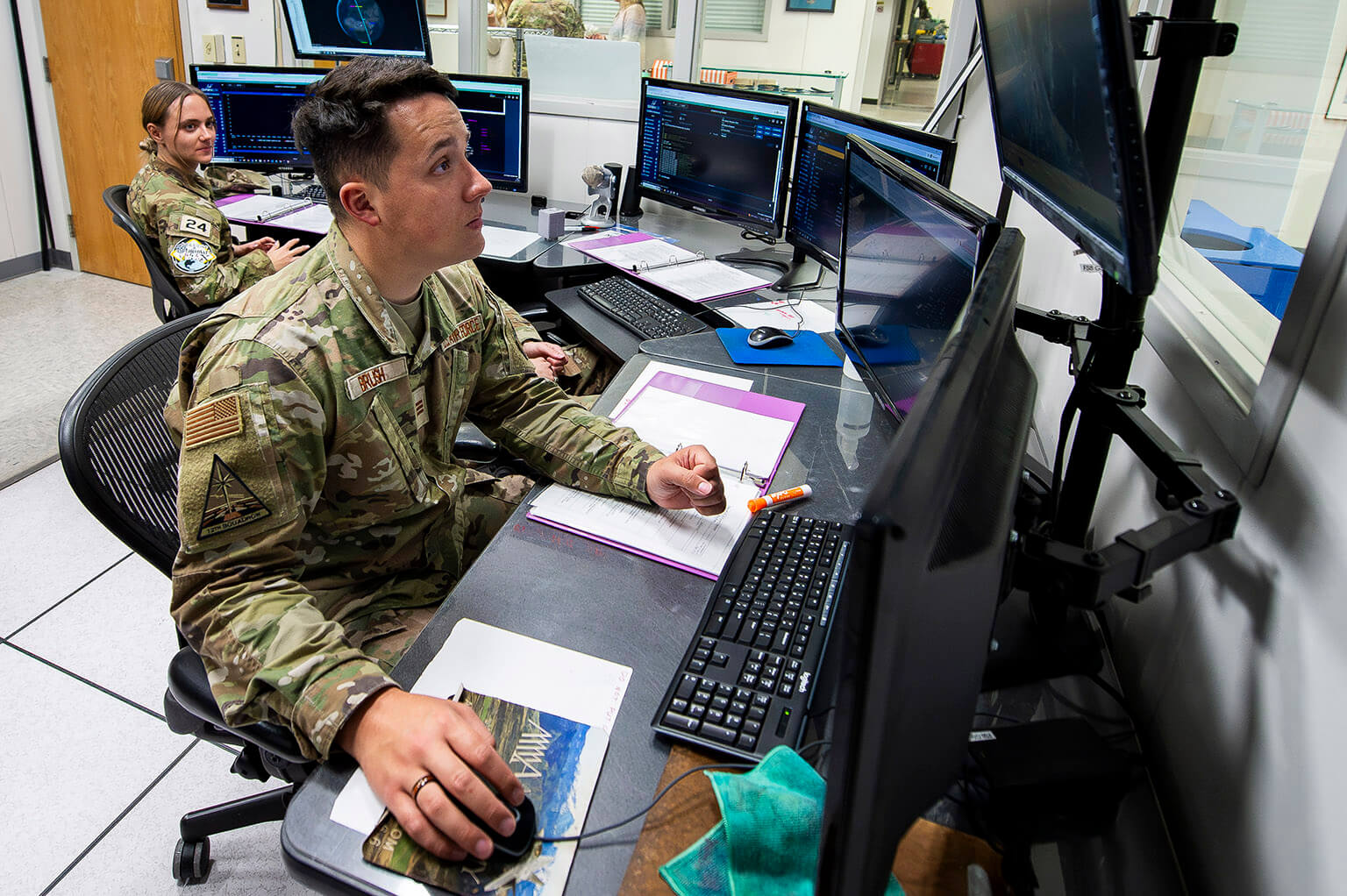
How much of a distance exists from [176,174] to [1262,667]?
321cm

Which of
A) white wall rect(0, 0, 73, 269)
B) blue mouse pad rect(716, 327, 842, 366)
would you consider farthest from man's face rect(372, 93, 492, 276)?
white wall rect(0, 0, 73, 269)

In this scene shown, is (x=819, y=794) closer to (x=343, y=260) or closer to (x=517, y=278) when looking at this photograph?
(x=343, y=260)

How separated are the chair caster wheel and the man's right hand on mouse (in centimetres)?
98

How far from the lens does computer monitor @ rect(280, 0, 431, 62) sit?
9.83 feet

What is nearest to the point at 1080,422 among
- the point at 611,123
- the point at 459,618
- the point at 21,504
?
the point at 459,618

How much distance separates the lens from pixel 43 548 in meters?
2.36

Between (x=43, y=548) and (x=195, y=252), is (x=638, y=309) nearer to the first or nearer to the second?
(x=195, y=252)

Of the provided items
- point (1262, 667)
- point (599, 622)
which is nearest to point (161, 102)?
point (599, 622)

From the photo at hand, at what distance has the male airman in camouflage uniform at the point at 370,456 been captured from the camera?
82 cm

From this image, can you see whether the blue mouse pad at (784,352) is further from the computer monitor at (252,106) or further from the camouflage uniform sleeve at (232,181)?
the camouflage uniform sleeve at (232,181)

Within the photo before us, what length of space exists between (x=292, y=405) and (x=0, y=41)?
4.85m

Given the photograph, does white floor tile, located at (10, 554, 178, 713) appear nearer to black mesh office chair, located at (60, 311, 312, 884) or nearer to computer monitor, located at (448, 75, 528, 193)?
black mesh office chair, located at (60, 311, 312, 884)

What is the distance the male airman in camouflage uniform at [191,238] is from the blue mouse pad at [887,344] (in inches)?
79.4

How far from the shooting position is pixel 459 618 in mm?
979
